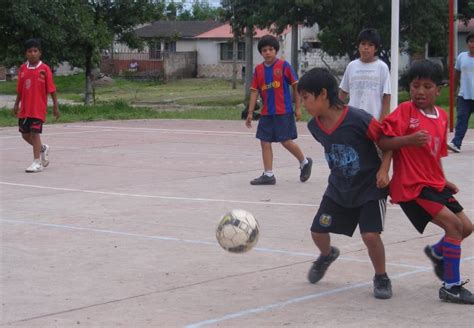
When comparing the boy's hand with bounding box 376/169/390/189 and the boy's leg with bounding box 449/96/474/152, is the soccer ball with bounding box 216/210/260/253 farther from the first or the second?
the boy's leg with bounding box 449/96/474/152

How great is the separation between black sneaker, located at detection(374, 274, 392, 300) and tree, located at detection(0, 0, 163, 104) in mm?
23522

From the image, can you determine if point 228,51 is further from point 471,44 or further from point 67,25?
point 471,44

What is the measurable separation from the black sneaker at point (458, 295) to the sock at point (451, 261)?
3cm

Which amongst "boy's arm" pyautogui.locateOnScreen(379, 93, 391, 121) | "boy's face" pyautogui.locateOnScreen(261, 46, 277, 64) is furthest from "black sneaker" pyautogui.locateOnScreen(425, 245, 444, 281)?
"boy's face" pyautogui.locateOnScreen(261, 46, 277, 64)

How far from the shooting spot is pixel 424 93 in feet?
20.5

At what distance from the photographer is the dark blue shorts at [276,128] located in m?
11.9

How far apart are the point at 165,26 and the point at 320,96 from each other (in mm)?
70686

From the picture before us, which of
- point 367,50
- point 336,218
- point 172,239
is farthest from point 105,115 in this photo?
point 336,218

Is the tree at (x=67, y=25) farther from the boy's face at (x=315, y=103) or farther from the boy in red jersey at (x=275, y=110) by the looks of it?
the boy's face at (x=315, y=103)

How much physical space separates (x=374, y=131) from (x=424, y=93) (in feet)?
1.33

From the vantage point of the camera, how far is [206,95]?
47656 mm

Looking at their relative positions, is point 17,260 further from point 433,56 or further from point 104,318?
point 433,56

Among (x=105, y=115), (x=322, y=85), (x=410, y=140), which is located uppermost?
(x=322, y=85)

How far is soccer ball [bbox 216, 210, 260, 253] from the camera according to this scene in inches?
262
